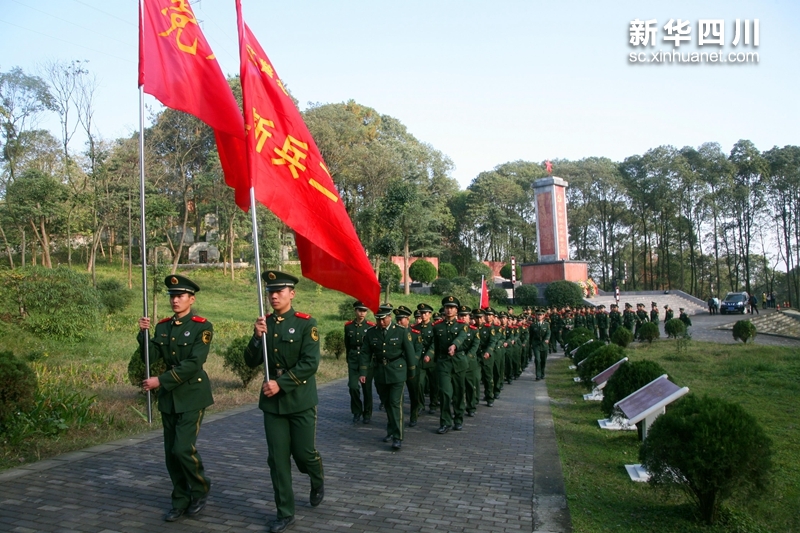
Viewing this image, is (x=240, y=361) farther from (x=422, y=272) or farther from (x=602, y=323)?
(x=422, y=272)

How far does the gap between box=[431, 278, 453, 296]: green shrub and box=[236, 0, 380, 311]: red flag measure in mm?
33704

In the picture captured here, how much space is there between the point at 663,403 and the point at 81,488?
5.55m

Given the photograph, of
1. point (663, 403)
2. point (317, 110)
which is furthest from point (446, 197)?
point (663, 403)

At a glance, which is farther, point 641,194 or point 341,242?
point 641,194

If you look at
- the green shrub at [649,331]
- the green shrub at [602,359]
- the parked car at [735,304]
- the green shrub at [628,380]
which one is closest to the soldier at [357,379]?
the green shrub at [628,380]

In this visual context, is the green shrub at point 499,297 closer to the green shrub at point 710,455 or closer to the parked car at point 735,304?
the parked car at point 735,304

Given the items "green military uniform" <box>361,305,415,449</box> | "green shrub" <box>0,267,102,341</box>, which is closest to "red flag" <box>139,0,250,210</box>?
"green military uniform" <box>361,305,415,449</box>

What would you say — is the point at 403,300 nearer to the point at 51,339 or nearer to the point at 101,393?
the point at 51,339

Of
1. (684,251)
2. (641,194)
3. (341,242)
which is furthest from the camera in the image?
(684,251)

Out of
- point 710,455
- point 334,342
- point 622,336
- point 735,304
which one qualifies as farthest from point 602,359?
point 735,304

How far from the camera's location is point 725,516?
4.75m

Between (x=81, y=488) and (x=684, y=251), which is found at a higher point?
(x=684, y=251)

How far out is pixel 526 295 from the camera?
41.0 m

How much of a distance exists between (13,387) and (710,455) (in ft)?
22.4
